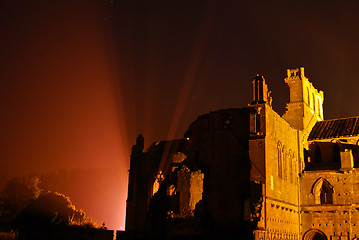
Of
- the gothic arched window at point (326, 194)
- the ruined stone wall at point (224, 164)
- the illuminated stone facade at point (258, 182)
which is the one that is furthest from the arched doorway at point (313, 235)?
the ruined stone wall at point (224, 164)

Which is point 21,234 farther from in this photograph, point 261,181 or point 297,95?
point 297,95

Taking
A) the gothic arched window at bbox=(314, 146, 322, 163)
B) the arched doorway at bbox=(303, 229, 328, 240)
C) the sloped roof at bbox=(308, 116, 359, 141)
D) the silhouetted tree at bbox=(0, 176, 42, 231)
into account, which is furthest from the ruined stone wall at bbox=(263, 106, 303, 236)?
the silhouetted tree at bbox=(0, 176, 42, 231)

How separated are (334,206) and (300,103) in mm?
12395

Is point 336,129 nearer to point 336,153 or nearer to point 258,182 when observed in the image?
point 336,153

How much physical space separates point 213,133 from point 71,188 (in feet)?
230

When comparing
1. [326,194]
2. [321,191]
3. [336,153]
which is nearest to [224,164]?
[321,191]

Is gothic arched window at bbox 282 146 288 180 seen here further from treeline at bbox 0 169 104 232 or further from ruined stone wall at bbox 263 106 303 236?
treeline at bbox 0 169 104 232

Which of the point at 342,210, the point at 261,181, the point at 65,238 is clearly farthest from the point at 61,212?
the point at 342,210

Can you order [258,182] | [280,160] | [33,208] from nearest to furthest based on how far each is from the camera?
[258,182], [280,160], [33,208]

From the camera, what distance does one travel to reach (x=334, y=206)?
3675 cm

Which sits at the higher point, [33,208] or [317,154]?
[317,154]

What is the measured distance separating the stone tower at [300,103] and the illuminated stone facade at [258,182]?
171cm

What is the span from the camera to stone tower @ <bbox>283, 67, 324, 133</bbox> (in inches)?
1737

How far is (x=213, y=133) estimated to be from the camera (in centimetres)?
3666
